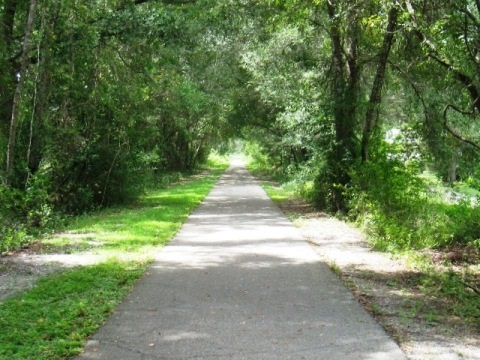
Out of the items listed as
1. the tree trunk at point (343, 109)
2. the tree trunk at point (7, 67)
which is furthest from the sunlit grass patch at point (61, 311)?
the tree trunk at point (343, 109)

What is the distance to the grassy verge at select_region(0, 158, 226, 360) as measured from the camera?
5309 millimetres

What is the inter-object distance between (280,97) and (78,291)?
52.3 ft

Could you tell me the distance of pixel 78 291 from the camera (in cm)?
730

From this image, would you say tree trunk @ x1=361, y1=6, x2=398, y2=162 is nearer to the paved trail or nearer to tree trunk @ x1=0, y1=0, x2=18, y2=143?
the paved trail

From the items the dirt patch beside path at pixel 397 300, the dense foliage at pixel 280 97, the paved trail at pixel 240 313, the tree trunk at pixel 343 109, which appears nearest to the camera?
the paved trail at pixel 240 313

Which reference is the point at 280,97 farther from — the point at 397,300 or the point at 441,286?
the point at 397,300

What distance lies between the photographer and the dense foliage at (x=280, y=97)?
418 inches

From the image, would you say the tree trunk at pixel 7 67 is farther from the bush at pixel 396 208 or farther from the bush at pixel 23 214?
the bush at pixel 396 208

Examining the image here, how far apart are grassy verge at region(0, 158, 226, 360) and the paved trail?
259mm

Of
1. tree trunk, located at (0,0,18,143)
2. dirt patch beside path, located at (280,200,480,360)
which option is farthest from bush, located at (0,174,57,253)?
dirt patch beside path, located at (280,200,480,360)

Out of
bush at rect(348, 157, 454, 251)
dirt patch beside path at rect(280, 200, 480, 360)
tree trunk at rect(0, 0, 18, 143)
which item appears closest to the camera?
dirt patch beside path at rect(280, 200, 480, 360)

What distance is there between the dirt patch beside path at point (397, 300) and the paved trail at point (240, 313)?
21cm

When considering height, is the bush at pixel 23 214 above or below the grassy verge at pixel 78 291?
above

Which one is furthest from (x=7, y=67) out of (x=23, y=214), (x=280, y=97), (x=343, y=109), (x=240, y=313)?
(x=280, y=97)
